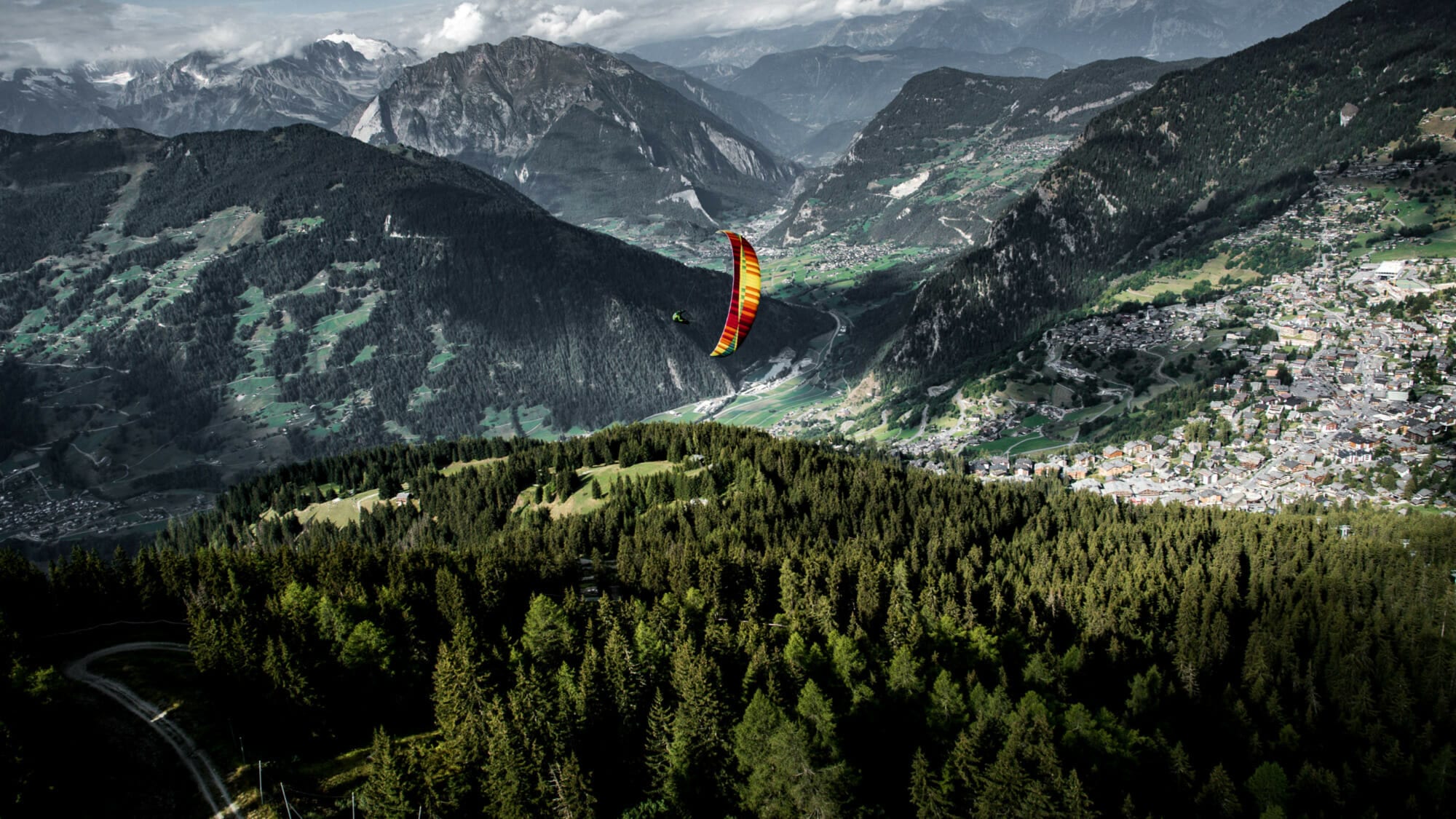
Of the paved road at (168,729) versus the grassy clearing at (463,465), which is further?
the grassy clearing at (463,465)

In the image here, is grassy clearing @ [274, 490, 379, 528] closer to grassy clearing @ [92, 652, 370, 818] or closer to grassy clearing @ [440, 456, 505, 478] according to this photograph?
grassy clearing @ [440, 456, 505, 478]

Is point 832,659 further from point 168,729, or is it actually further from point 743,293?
point 168,729

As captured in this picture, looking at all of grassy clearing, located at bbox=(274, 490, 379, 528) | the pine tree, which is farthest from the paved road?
grassy clearing, located at bbox=(274, 490, 379, 528)

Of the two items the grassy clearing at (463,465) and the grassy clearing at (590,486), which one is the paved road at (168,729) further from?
the grassy clearing at (463,465)

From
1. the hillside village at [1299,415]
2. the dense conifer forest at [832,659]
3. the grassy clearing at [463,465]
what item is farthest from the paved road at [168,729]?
the hillside village at [1299,415]

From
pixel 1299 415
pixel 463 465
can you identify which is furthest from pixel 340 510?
pixel 1299 415

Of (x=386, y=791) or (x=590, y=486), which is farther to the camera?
(x=590, y=486)
